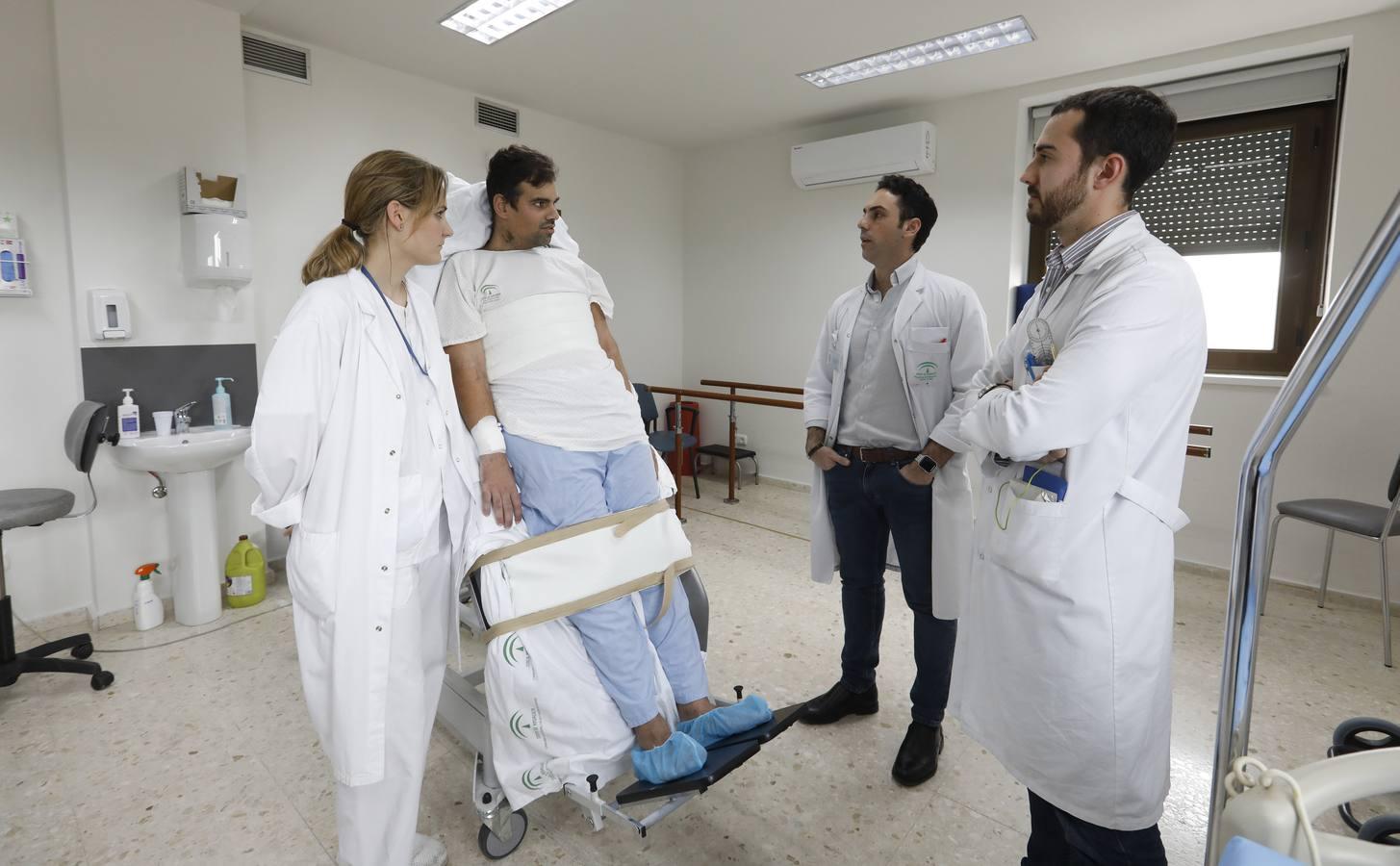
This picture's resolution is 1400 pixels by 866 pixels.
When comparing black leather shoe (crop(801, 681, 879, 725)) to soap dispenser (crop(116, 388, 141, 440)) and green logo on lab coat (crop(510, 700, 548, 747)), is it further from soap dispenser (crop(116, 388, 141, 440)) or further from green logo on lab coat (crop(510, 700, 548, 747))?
soap dispenser (crop(116, 388, 141, 440))

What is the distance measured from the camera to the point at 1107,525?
1.26 meters

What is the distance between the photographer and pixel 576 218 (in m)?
5.04

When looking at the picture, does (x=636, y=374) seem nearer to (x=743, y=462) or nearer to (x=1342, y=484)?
(x=743, y=462)

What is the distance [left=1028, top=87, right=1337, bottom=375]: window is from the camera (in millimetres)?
3527

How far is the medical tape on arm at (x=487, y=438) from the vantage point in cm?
171

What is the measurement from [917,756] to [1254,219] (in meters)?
3.41

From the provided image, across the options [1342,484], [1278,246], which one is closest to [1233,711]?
[1342,484]

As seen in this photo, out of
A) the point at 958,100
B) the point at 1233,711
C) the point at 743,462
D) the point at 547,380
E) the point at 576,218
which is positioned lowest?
the point at 743,462

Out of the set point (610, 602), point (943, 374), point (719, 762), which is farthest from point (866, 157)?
point (719, 762)

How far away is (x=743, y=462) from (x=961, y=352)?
147 inches

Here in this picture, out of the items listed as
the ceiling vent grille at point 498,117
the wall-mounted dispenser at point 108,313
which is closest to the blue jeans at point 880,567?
the wall-mounted dispenser at point 108,313

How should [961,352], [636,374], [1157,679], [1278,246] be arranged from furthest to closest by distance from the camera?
[636,374], [1278,246], [961,352], [1157,679]

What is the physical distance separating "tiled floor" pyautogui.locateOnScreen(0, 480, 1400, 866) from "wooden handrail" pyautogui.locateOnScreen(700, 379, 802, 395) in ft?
6.45

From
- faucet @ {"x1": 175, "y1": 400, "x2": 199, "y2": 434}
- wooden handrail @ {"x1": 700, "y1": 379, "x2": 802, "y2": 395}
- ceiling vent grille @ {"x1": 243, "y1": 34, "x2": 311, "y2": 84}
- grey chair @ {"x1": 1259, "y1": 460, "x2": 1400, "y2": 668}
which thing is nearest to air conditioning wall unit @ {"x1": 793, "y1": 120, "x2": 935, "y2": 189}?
wooden handrail @ {"x1": 700, "y1": 379, "x2": 802, "y2": 395}
